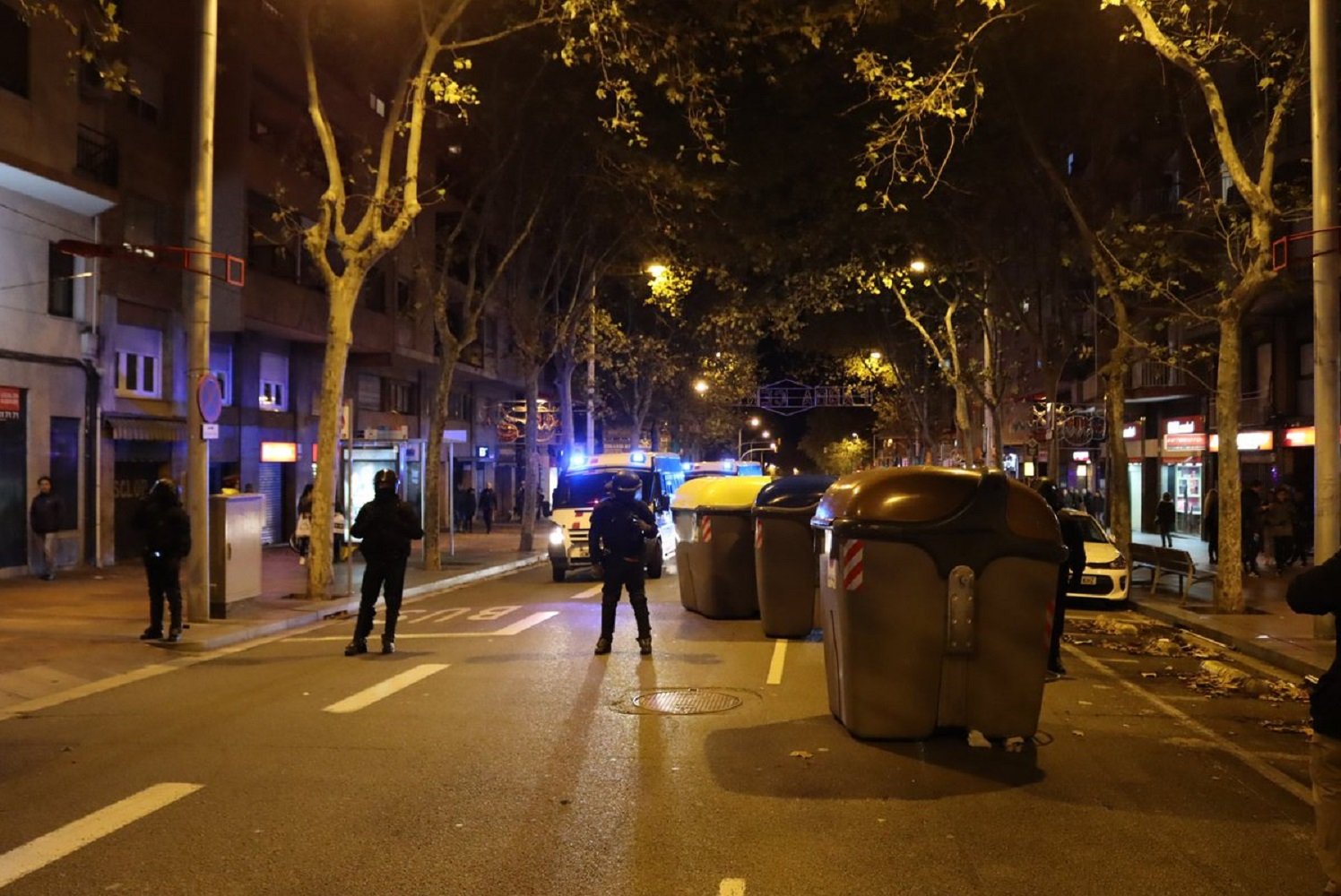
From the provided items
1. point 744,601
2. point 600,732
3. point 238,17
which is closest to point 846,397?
point 238,17

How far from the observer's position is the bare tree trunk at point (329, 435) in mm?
15953

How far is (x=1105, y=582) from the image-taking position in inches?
627

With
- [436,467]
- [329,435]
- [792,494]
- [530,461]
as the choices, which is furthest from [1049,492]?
[530,461]

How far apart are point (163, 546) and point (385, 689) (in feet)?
12.6

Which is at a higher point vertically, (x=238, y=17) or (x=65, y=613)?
(x=238, y=17)

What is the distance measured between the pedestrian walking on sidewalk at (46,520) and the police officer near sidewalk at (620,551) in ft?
38.2

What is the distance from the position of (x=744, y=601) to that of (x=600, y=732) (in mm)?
6025

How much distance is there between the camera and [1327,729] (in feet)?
14.4

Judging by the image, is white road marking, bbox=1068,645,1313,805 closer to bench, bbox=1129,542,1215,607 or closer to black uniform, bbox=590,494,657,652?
black uniform, bbox=590,494,657,652

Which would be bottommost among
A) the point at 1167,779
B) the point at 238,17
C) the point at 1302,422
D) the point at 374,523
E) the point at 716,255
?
the point at 1167,779

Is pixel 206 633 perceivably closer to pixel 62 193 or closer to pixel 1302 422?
pixel 62 193

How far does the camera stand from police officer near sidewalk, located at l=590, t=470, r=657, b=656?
1080cm

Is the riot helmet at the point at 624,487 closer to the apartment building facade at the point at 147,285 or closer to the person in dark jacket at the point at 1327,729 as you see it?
the apartment building facade at the point at 147,285

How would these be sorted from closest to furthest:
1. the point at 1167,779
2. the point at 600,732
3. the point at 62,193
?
the point at 1167,779
the point at 600,732
the point at 62,193
